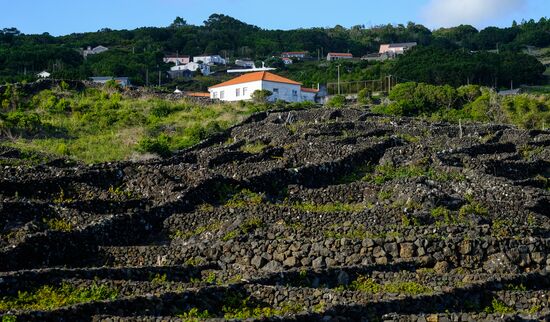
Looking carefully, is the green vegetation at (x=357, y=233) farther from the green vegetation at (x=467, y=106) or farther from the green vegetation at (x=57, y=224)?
the green vegetation at (x=467, y=106)

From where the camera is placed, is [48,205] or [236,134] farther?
[236,134]

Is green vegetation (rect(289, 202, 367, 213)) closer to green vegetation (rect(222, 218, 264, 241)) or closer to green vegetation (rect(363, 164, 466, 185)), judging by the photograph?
green vegetation (rect(222, 218, 264, 241))

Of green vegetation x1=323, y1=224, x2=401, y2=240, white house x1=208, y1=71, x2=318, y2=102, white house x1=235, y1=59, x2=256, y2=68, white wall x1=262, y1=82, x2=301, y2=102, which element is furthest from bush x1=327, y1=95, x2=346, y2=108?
white house x1=235, y1=59, x2=256, y2=68

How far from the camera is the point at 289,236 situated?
21.3 m

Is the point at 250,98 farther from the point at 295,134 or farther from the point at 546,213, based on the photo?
the point at 546,213

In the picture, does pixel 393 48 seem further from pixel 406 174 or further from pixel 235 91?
pixel 406 174

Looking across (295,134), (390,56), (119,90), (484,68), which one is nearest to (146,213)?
(295,134)

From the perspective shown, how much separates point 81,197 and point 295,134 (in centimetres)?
1435

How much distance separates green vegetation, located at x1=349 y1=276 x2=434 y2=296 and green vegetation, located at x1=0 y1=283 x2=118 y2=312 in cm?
438

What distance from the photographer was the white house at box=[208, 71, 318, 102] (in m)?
66.6

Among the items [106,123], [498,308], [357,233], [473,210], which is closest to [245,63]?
[106,123]

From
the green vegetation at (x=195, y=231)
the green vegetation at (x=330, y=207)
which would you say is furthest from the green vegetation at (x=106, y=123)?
the green vegetation at (x=195, y=231)

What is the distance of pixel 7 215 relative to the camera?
2394 cm

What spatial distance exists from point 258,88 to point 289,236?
44.9 m
